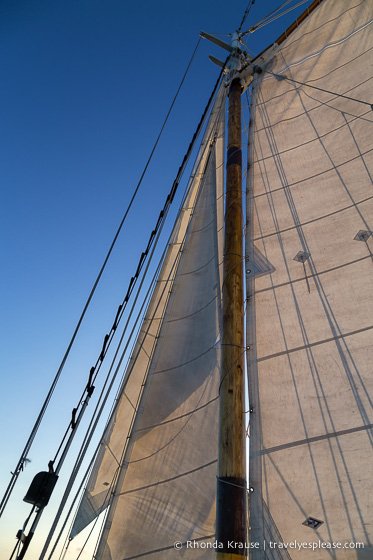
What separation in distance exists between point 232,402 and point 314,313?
1410 millimetres

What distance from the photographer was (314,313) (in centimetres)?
387

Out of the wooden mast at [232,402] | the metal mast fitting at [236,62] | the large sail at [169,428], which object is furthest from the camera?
the metal mast fitting at [236,62]

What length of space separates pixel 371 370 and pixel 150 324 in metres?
3.08

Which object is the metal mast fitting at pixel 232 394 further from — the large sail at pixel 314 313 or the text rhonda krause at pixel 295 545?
the large sail at pixel 314 313

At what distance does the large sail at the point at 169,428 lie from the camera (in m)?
3.39

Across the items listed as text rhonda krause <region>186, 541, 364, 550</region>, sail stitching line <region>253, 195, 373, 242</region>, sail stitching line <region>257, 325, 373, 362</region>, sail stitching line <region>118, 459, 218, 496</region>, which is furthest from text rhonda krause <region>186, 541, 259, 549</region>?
sail stitching line <region>253, 195, 373, 242</region>

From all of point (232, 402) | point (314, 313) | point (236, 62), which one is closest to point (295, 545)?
point (232, 402)

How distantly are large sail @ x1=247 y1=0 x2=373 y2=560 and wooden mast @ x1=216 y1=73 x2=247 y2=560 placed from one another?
0.27 m

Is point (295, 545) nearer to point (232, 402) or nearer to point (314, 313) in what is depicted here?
Result: point (232, 402)

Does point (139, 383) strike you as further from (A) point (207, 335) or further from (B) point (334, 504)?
(B) point (334, 504)

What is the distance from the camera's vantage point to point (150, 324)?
5254 millimetres

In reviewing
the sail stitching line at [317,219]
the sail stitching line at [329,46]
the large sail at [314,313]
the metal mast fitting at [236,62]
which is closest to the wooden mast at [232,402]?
the large sail at [314,313]

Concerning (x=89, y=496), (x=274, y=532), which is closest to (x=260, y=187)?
(x=274, y=532)

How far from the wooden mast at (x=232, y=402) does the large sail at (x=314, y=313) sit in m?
0.27
